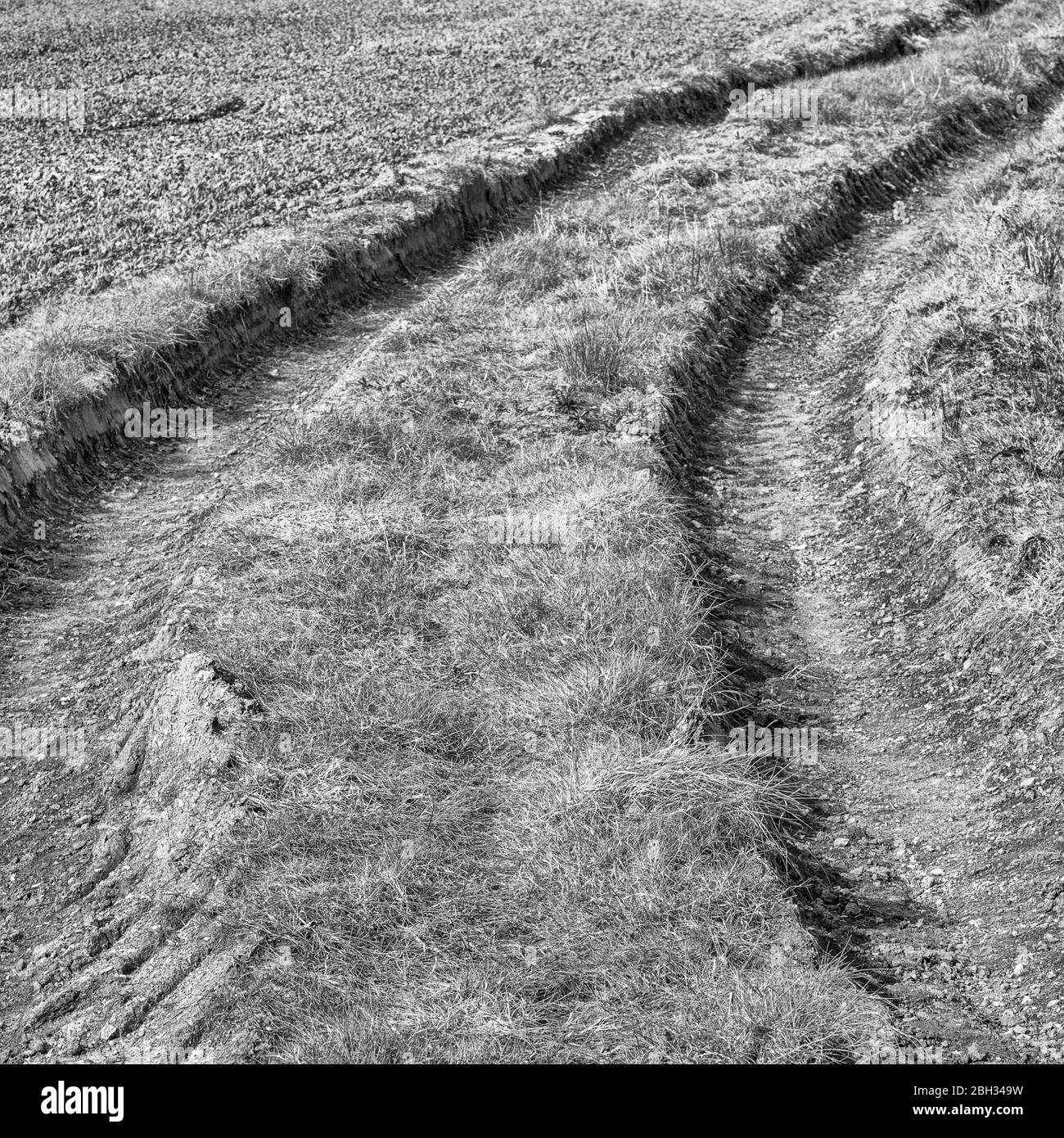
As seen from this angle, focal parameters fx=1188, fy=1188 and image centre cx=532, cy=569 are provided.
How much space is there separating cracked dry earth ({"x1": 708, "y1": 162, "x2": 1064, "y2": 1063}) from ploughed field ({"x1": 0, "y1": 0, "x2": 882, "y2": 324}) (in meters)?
7.04

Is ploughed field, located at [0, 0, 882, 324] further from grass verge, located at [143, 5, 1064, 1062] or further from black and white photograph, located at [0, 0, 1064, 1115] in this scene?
grass verge, located at [143, 5, 1064, 1062]

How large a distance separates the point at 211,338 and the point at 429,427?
3.22 m

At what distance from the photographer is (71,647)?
7641 millimetres

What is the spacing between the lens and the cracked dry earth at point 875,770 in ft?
17.5

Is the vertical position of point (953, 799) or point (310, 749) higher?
point (310, 749)

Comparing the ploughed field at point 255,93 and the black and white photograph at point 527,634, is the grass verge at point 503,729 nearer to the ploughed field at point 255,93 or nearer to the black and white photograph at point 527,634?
the black and white photograph at point 527,634

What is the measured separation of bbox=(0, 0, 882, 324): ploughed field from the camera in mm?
13938

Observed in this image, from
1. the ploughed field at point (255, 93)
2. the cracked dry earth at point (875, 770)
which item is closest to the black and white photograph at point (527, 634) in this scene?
the cracked dry earth at point (875, 770)

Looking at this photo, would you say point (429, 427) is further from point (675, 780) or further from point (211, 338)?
point (675, 780)

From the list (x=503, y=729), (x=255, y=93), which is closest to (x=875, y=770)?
(x=503, y=729)

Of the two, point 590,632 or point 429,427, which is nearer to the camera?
Result: point 590,632

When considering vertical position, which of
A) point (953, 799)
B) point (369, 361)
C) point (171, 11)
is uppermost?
point (171, 11)

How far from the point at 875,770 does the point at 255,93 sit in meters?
18.5
